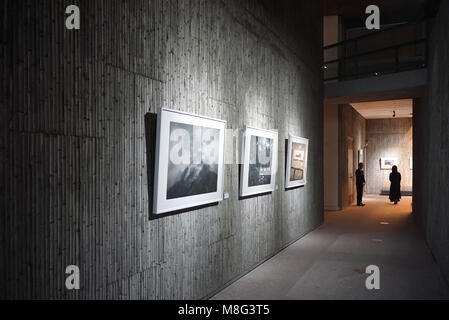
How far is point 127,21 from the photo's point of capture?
3572 millimetres

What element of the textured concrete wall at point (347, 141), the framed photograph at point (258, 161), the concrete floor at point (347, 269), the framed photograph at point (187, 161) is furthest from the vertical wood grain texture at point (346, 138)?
the framed photograph at point (187, 161)

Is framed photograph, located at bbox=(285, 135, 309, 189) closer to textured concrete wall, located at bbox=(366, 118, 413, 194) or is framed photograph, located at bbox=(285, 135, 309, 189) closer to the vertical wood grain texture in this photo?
the vertical wood grain texture

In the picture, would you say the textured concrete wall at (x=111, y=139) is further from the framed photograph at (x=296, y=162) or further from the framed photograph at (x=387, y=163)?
the framed photograph at (x=387, y=163)

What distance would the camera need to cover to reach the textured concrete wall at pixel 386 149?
21844 millimetres

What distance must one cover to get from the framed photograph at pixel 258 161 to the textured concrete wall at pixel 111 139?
226 millimetres

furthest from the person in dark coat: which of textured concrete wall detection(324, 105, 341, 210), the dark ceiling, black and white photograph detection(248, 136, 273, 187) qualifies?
black and white photograph detection(248, 136, 273, 187)

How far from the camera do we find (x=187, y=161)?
14.0 feet

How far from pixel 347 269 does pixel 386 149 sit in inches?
685

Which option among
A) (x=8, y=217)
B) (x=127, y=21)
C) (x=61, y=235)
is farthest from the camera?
(x=127, y=21)

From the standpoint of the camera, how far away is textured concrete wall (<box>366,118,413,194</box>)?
2184 centimetres
